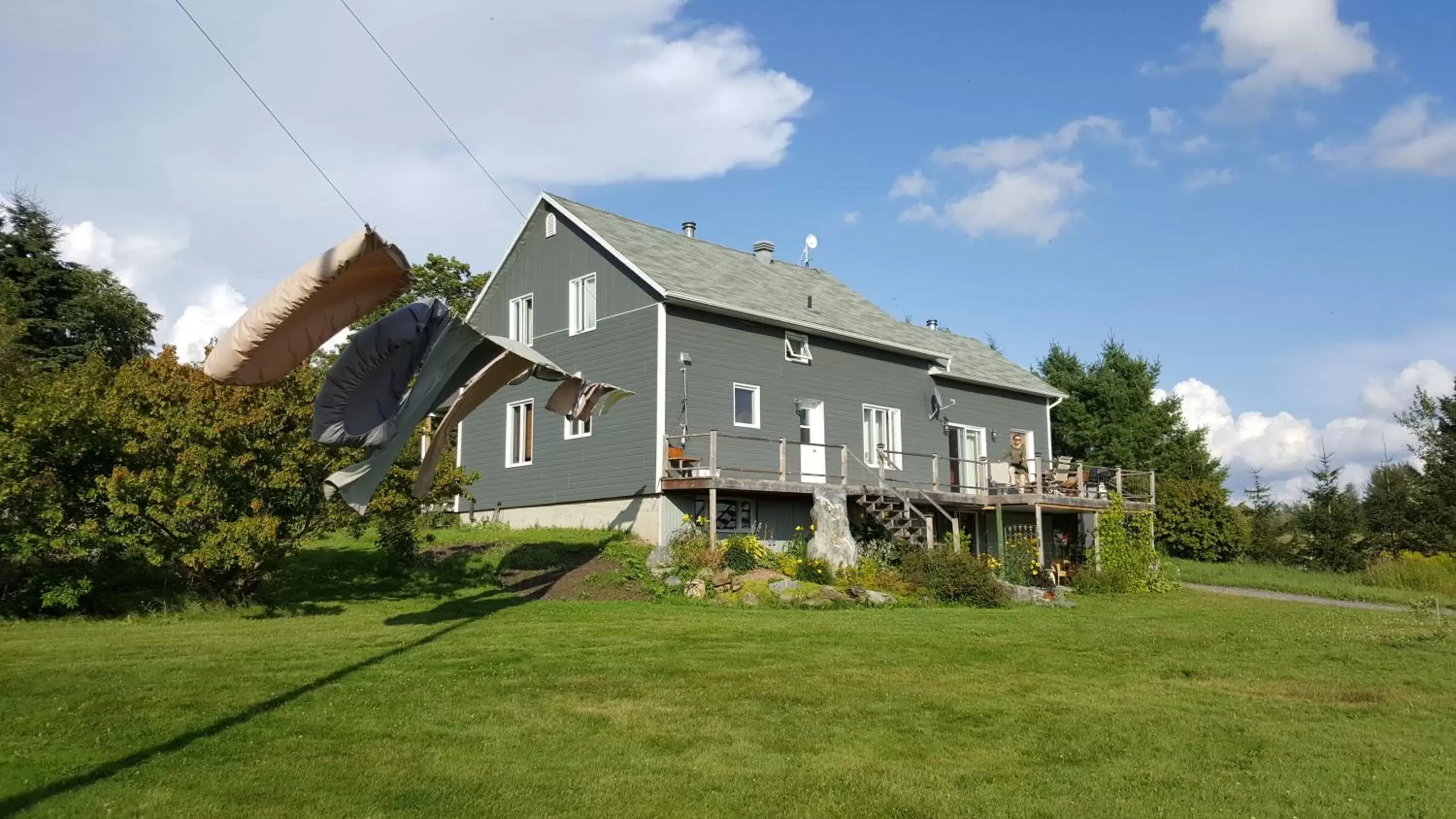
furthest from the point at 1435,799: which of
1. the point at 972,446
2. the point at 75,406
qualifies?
the point at 972,446

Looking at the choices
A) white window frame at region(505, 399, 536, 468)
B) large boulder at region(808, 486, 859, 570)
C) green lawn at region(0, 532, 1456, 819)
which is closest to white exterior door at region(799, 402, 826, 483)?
large boulder at region(808, 486, 859, 570)

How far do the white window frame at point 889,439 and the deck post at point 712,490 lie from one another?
6.14 meters

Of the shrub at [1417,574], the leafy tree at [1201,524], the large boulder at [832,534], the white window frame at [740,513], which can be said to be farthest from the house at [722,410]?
the leafy tree at [1201,524]

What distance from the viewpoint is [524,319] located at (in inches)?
1037

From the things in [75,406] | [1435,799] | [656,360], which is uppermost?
[656,360]

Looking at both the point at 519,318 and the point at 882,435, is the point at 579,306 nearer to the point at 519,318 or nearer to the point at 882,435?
the point at 519,318

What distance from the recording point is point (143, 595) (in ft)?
46.8

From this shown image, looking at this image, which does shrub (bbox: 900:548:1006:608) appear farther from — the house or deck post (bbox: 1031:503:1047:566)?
deck post (bbox: 1031:503:1047:566)

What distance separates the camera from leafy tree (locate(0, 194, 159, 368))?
105ft

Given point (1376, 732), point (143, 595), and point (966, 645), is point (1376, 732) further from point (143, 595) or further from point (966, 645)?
point (143, 595)

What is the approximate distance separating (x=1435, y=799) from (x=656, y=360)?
16.8m

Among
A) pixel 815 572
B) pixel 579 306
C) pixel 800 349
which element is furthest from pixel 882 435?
pixel 815 572

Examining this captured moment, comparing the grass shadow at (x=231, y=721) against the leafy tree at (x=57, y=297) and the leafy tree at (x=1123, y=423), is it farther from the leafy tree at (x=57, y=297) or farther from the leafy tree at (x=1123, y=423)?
the leafy tree at (x=1123, y=423)

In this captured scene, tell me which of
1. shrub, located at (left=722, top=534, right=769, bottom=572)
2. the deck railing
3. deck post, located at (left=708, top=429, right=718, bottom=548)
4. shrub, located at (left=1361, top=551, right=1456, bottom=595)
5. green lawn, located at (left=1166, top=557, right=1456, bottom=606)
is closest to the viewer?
shrub, located at (left=722, top=534, right=769, bottom=572)
